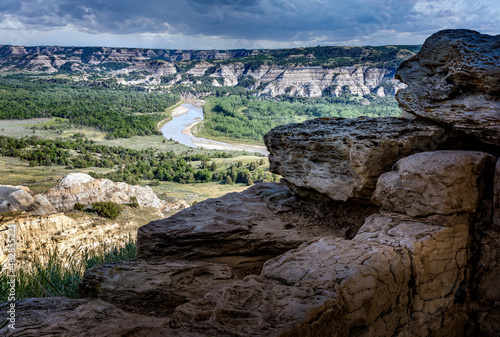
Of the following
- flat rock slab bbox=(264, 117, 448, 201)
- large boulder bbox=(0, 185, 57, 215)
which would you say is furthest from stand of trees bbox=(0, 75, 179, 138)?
flat rock slab bbox=(264, 117, 448, 201)

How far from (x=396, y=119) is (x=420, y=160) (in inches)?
80.1

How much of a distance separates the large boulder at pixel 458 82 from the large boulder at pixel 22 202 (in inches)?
897

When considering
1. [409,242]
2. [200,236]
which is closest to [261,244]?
[200,236]

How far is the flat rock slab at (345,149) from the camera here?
7.43m

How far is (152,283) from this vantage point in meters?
6.38

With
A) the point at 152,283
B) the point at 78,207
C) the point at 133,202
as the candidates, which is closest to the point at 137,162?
the point at 133,202

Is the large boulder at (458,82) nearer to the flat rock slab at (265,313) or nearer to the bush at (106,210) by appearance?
the flat rock slab at (265,313)

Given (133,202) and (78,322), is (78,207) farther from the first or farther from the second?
(78,322)

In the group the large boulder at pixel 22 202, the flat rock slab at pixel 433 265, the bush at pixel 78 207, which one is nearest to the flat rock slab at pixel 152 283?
the flat rock slab at pixel 433 265

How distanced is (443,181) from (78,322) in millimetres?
5906

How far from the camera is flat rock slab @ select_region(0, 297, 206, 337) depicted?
404 cm

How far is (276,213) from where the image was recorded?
1009cm

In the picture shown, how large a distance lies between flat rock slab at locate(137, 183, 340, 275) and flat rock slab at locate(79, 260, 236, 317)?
3.99 feet

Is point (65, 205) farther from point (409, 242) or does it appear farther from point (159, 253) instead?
point (409, 242)
